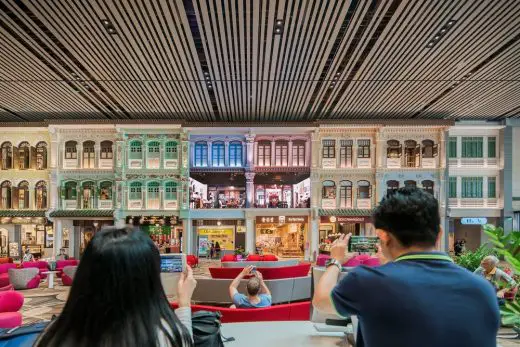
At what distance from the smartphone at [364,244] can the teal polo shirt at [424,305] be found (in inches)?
41.9

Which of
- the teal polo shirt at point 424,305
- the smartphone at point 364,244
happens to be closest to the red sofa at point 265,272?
the smartphone at point 364,244

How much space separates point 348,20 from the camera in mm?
11016

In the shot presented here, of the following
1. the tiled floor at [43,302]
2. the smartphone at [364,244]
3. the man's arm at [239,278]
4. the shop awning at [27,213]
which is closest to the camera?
the smartphone at [364,244]

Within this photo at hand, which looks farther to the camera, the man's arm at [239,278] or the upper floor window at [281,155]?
the upper floor window at [281,155]

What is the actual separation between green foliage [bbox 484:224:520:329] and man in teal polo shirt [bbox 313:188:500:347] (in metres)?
0.66

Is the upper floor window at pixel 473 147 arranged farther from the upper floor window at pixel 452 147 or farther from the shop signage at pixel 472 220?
the shop signage at pixel 472 220

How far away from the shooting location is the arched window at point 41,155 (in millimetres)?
22844

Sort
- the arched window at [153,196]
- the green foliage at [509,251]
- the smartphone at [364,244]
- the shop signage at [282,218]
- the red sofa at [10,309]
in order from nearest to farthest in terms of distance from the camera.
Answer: the green foliage at [509,251] → the smartphone at [364,244] → the red sofa at [10,309] → the shop signage at [282,218] → the arched window at [153,196]

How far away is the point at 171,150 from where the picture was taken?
22812 millimetres

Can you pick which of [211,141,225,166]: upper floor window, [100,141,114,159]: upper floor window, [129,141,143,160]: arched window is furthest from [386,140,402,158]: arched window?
[100,141,114,159]: upper floor window

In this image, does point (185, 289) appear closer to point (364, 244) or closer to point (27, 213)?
point (364, 244)

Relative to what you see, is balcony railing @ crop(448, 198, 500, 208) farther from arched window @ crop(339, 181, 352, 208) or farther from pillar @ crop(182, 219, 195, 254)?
pillar @ crop(182, 219, 195, 254)

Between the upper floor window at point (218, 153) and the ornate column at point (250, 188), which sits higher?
the upper floor window at point (218, 153)

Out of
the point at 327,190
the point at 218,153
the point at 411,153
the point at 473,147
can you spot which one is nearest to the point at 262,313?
the point at 327,190
